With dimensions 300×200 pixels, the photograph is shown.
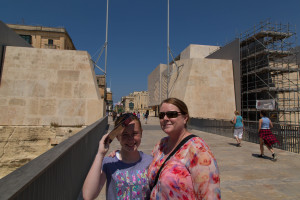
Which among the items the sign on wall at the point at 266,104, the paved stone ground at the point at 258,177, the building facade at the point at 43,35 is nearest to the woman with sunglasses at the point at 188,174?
the paved stone ground at the point at 258,177

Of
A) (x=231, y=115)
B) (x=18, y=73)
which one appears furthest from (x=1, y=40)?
(x=231, y=115)

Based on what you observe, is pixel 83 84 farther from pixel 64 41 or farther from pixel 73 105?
pixel 64 41

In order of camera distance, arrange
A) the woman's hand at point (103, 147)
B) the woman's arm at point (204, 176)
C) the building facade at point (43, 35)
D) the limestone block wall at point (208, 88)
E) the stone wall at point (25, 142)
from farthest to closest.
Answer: the building facade at point (43, 35) < the limestone block wall at point (208, 88) < the stone wall at point (25, 142) < the woman's hand at point (103, 147) < the woman's arm at point (204, 176)

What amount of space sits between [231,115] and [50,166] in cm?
2351

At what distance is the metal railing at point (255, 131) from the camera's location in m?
7.86

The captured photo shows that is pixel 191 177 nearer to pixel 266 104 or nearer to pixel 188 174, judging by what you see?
pixel 188 174

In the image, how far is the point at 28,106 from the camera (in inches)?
608

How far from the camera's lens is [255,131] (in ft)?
32.1

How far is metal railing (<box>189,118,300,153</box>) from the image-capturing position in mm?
7864

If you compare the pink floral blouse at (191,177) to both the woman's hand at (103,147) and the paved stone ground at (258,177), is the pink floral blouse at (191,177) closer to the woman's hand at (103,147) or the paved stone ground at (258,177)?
the woman's hand at (103,147)

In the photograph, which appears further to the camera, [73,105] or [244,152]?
[73,105]

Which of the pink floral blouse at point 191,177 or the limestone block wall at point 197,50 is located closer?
the pink floral blouse at point 191,177

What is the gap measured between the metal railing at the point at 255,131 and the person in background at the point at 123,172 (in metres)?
8.21

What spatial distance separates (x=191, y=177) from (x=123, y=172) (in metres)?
0.61
